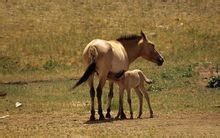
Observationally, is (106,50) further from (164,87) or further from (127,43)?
(164,87)

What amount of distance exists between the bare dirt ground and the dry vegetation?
0.03 m

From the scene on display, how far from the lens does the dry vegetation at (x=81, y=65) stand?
17.8m

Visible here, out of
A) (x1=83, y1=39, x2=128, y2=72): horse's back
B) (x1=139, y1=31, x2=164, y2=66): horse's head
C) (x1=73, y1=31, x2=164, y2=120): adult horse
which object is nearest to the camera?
(x1=73, y1=31, x2=164, y2=120): adult horse

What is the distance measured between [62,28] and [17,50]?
529 cm

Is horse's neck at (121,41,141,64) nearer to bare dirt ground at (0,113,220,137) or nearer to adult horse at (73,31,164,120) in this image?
adult horse at (73,31,164,120)

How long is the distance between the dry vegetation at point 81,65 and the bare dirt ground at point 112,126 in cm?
3

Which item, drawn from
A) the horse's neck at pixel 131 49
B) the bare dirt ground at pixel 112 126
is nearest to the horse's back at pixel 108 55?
the horse's neck at pixel 131 49

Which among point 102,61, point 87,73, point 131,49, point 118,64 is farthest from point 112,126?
point 131,49

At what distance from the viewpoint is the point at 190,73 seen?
31172 mm

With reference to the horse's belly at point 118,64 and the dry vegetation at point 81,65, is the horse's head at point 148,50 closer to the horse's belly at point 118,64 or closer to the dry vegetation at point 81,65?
the dry vegetation at point 81,65

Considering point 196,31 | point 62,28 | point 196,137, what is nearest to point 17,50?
point 62,28

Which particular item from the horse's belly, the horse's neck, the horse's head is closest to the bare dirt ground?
the horse's belly

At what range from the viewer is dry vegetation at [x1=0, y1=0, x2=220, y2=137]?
58.3ft

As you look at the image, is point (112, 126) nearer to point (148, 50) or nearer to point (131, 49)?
point (131, 49)
